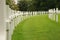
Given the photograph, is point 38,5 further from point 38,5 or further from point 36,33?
point 36,33

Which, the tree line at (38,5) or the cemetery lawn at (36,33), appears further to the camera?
the tree line at (38,5)

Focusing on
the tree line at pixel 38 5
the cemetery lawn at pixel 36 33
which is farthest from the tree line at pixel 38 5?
the cemetery lawn at pixel 36 33

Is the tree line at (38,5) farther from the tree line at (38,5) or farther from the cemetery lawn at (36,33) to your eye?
the cemetery lawn at (36,33)

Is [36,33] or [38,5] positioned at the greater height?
[38,5]

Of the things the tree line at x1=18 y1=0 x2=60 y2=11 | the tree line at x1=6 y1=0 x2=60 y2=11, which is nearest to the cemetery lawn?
the tree line at x1=6 y1=0 x2=60 y2=11

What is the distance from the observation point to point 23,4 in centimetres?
7681

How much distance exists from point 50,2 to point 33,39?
2589 inches

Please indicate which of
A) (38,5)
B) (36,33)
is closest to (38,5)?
(38,5)

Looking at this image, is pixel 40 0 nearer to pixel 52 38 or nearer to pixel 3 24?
pixel 52 38

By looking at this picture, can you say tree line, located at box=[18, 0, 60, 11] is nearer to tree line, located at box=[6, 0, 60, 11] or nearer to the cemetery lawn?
tree line, located at box=[6, 0, 60, 11]

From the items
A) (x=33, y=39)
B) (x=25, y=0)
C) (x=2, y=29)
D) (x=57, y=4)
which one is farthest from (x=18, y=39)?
(x=25, y=0)

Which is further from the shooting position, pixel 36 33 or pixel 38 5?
pixel 38 5

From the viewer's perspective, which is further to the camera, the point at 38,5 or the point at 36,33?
the point at 38,5

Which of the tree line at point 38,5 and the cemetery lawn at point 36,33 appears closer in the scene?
the cemetery lawn at point 36,33
